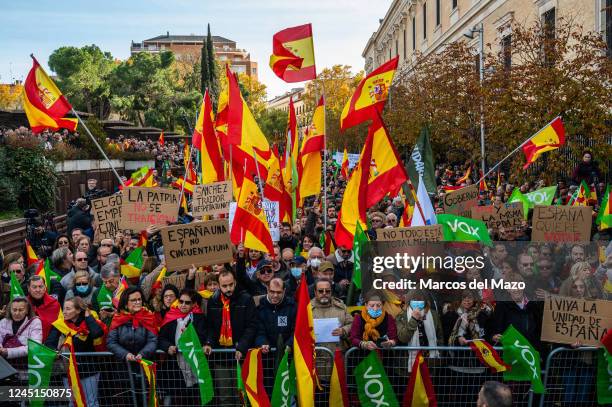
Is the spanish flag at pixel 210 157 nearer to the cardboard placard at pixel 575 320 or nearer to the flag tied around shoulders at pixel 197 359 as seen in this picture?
the flag tied around shoulders at pixel 197 359

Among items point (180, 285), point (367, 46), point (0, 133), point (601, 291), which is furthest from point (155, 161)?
point (367, 46)

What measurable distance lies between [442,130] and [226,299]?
17616 mm

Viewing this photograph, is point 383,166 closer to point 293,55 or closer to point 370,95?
point 370,95

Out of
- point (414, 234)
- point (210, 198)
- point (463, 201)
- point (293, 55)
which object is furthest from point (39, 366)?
point (293, 55)

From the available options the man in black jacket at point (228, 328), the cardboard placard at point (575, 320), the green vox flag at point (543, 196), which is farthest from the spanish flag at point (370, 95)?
the cardboard placard at point (575, 320)

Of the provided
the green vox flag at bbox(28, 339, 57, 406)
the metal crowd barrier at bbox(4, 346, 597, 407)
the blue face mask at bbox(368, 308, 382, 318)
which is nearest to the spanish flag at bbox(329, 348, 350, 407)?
the metal crowd barrier at bbox(4, 346, 597, 407)

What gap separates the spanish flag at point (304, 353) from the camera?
19.4 feet

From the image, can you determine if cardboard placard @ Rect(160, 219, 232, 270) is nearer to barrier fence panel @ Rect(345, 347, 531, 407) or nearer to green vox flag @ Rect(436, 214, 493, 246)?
barrier fence panel @ Rect(345, 347, 531, 407)

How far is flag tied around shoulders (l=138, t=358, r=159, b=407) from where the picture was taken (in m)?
6.21

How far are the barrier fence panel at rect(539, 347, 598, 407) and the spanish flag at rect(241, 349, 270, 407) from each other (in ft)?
7.29

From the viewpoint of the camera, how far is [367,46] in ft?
256

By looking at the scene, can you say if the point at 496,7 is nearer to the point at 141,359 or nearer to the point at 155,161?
the point at 155,161

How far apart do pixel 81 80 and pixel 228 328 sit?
50.3 m

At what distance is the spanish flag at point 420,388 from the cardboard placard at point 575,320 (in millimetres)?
997
